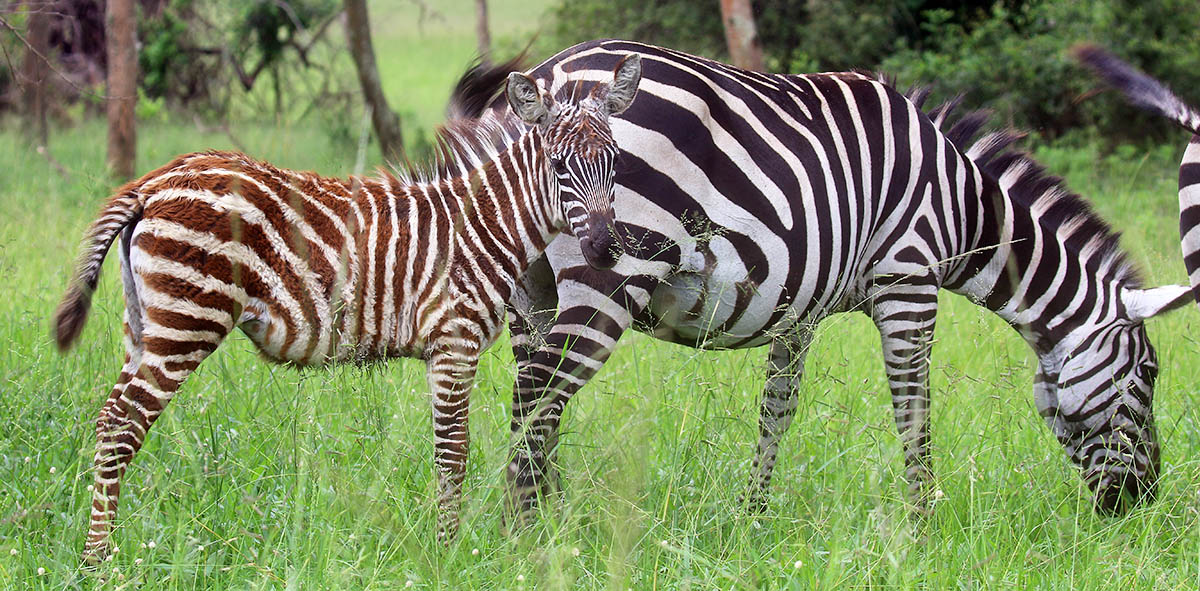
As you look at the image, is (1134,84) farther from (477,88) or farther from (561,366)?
(477,88)

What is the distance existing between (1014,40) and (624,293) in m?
10.9

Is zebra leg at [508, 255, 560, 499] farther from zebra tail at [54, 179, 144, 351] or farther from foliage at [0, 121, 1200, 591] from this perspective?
zebra tail at [54, 179, 144, 351]

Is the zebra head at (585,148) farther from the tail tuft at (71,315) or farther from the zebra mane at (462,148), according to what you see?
the tail tuft at (71,315)

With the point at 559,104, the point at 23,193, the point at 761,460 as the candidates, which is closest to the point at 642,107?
the point at 559,104

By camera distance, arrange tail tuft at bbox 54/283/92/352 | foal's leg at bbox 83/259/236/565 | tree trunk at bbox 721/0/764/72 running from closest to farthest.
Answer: foal's leg at bbox 83/259/236/565 → tail tuft at bbox 54/283/92/352 → tree trunk at bbox 721/0/764/72

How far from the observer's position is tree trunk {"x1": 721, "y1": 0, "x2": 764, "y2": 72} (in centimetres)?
1089

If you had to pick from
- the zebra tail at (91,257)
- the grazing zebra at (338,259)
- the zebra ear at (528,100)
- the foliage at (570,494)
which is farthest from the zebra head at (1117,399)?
the zebra tail at (91,257)

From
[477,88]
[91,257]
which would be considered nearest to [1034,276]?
[477,88]

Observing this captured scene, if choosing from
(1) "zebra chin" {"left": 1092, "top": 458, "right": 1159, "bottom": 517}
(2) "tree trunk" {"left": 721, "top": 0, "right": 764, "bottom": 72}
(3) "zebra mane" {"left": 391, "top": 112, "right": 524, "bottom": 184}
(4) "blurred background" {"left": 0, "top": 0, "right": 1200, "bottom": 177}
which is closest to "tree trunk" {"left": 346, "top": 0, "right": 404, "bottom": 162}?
(4) "blurred background" {"left": 0, "top": 0, "right": 1200, "bottom": 177}

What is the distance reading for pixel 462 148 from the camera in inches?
158

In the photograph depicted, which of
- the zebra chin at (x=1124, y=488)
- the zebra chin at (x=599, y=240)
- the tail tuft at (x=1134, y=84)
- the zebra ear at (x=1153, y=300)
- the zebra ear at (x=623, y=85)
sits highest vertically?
the tail tuft at (x=1134, y=84)

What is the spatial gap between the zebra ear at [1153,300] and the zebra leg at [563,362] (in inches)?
83.0

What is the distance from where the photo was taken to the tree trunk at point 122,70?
9703 millimetres

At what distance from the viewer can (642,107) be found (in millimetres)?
3859
